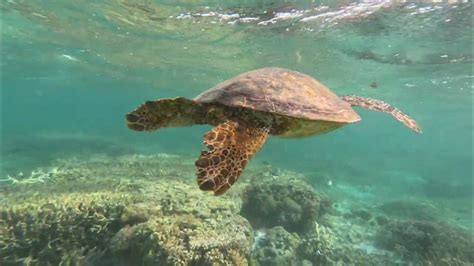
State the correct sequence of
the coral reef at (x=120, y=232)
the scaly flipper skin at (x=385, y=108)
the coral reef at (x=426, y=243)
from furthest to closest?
1. the coral reef at (x=426, y=243)
2. the coral reef at (x=120, y=232)
3. the scaly flipper skin at (x=385, y=108)

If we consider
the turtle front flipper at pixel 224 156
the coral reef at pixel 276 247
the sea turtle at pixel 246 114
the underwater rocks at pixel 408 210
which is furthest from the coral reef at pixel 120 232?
the underwater rocks at pixel 408 210

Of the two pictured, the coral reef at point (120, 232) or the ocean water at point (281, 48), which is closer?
the coral reef at point (120, 232)

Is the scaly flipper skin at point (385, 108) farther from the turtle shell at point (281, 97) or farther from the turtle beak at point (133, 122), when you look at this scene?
the turtle beak at point (133, 122)

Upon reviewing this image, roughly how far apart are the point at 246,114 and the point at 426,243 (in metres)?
9.90

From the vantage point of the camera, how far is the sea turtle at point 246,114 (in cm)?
413

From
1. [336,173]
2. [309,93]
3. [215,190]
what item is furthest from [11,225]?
[336,173]

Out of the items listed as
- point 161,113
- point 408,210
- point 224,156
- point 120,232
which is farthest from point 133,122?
point 408,210

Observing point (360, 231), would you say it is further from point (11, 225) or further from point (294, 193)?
point (11, 225)

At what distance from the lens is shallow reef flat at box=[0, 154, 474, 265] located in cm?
736

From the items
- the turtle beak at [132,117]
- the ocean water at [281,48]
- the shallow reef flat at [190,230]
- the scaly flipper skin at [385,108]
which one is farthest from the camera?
the ocean water at [281,48]

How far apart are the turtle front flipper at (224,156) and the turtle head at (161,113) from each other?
1.89 ft

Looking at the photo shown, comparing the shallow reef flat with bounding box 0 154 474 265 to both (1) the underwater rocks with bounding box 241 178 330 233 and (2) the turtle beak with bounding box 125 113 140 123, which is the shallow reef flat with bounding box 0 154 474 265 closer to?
(1) the underwater rocks with bounding box 241 178 330 233

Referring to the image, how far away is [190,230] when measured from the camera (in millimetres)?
7383

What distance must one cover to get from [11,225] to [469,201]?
99.3 feet
